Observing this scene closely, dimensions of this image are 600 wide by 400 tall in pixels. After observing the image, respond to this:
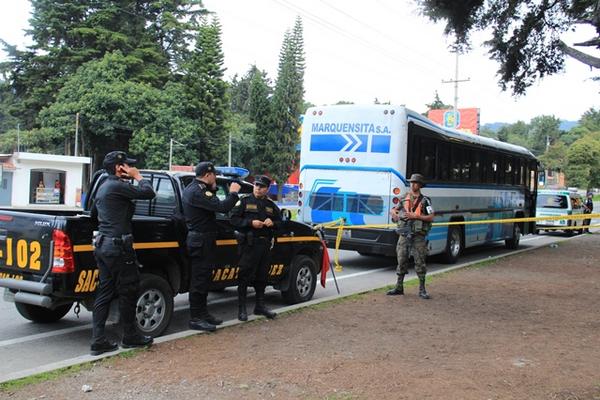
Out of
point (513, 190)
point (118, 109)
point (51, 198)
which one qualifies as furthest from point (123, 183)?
point (118, 109)

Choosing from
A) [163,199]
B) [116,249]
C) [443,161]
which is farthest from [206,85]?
[116,249]

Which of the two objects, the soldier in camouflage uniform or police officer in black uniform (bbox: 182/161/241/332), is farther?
the soldier in camouflage uniform

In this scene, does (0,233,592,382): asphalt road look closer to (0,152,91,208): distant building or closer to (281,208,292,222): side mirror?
(281,208,292,222): side mirror

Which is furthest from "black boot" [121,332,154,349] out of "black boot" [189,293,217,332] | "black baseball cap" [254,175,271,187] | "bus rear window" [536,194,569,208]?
"bus rear window" [536,194,569,208]

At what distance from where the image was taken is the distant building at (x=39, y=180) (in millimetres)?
28547

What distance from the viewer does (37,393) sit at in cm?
453

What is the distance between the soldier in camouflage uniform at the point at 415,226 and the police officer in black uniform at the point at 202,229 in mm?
3552

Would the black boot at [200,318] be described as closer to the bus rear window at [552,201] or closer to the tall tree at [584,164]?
the bus rear window at [552,201]

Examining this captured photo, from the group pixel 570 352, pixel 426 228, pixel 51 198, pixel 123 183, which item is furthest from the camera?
pixel 51 198

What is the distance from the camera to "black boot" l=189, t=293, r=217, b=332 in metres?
6.46

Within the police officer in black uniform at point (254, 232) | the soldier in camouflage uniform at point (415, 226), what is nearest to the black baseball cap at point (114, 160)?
the police officer in black uniform at point (254, 232)

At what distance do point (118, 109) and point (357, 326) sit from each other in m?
36.7

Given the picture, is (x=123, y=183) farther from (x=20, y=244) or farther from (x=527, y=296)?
(x=527, y=296)

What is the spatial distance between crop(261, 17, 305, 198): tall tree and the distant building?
90.1 ft
